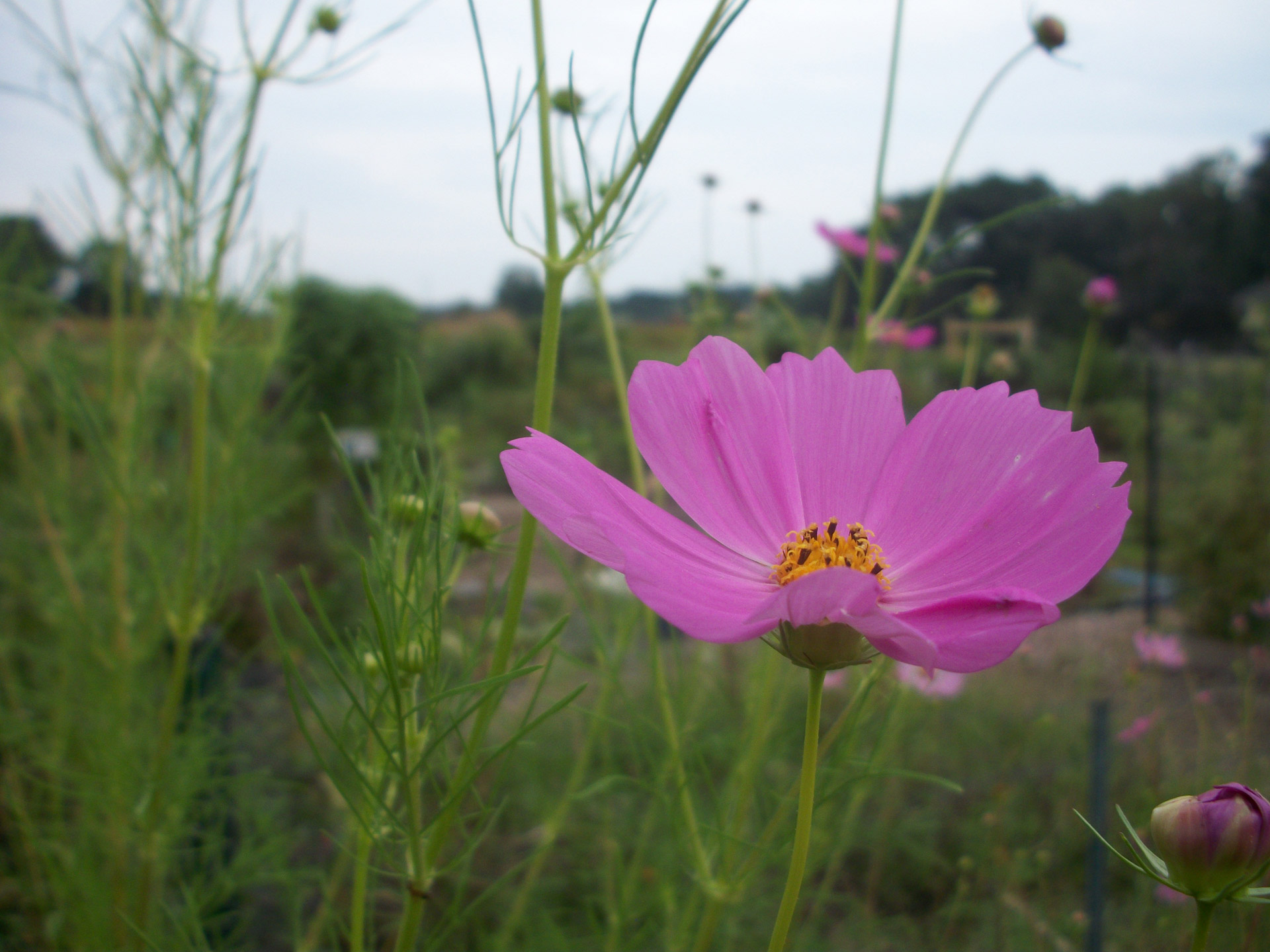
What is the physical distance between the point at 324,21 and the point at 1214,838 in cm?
59

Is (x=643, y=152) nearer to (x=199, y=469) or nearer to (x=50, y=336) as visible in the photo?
(x=199, y=469)

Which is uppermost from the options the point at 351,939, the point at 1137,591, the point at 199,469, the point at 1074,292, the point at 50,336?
the point at 1074,292

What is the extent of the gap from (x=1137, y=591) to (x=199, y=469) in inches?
Answer: 131

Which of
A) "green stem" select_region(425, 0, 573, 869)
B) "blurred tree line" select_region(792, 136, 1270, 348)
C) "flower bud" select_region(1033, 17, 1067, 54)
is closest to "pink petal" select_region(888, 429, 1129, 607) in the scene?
"green stem" select_region(425, 0, 573, 869)

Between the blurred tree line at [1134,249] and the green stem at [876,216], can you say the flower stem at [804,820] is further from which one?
the blurred tree line at [1134,249]

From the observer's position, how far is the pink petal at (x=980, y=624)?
0.61ft

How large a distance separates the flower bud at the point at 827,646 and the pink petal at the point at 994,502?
0.05 meters

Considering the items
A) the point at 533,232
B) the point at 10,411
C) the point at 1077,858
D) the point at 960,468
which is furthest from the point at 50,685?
the point at 1077,858

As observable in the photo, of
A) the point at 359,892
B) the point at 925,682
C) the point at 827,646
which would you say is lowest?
the point at 925,682

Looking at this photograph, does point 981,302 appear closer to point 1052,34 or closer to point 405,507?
point 1052,34

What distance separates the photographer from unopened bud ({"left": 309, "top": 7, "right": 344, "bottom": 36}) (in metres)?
0.52

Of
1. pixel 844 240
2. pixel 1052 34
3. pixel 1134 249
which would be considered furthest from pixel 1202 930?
pixel 1134 249

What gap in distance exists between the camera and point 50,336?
89cm

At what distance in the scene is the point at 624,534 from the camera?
0.22 m
